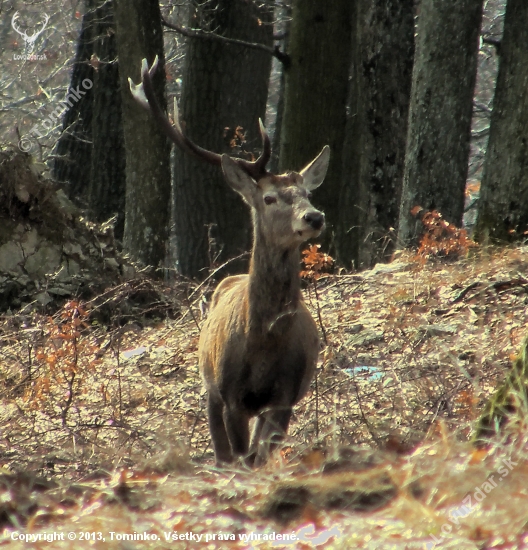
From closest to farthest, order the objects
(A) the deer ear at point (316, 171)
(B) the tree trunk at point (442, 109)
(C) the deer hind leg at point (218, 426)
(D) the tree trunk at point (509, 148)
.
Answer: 1. (C) the deer hind leg at point (218, 426)
2. (A) the deer ear at point (316, 171)
3. (D) the tree trunk at point (509, 148)
4. (B) the tree trunk at point (442, 109)

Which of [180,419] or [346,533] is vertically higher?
[346,533]

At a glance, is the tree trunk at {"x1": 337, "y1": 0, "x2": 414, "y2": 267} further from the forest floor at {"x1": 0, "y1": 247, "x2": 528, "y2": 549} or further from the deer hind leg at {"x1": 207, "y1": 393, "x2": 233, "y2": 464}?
the deer hind leg at {"x1": 207, "y1": 393, "x2": 233, "y2": 464}

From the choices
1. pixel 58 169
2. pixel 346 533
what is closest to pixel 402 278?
pixel 346 533

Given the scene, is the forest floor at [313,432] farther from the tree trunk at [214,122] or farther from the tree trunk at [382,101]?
the tree trunk at [214,122]

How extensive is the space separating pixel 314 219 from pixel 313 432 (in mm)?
1354

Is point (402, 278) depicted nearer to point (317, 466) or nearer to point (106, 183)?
point (317, 466)

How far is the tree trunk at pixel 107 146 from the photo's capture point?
15805 mm

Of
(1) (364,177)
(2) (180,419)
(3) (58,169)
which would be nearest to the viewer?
(2) (180,419)

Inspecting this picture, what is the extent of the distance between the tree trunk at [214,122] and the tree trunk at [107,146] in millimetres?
1157

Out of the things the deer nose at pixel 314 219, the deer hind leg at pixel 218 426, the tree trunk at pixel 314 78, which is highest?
the tree trunk at pixel 314 78

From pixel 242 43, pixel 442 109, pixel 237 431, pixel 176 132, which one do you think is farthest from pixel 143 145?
pixel 237 431

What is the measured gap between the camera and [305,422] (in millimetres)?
6734

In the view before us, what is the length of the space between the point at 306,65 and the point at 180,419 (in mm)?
7604

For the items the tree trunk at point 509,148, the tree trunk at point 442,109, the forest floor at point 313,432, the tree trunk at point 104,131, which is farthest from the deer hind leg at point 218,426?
the tree trunk at point 104,131
